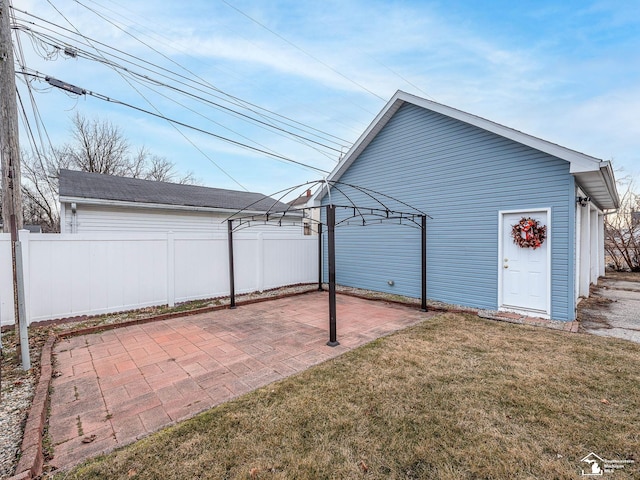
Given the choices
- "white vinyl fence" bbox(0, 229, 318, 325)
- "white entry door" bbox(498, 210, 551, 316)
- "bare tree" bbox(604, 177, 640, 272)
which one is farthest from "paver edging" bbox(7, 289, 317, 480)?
"bare tree" bbox(604, 177, 640, 272)

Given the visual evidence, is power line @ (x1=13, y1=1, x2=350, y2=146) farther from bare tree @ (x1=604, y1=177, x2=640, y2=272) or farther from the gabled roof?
bare tree @ (x1=604, y1=177, x2=640, y2=272)

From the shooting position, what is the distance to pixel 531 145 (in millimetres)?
5500

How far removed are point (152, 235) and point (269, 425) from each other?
5275mm

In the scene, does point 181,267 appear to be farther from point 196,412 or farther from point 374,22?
point 374,22

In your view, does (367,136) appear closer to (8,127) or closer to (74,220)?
(8,127)

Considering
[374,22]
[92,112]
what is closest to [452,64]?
[374,22]

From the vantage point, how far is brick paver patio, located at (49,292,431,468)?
255 centimetres

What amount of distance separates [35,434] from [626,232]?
1945 cm

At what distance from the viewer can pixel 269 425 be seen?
251 cm

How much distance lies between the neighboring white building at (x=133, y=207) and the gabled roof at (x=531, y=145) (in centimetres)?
358

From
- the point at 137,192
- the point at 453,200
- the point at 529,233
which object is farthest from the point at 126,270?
the point at 529,233

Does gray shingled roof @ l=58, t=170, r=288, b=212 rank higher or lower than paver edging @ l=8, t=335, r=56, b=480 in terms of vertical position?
higher

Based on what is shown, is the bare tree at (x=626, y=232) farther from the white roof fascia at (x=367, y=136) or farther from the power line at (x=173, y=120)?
the power line at (x=173, y=120)

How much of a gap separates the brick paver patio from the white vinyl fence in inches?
43.8
